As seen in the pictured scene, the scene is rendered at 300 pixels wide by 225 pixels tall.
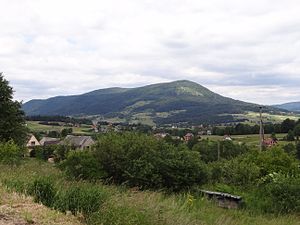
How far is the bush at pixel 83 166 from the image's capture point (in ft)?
52.9

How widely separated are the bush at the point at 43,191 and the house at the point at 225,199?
10.5 meters

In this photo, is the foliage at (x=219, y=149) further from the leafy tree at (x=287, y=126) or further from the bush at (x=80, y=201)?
the bush at (x=80, y=201)

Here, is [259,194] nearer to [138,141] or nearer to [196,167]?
[196,167]

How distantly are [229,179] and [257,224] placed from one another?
10912 mm

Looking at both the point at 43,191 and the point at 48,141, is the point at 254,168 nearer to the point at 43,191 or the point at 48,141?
the point at 43,191

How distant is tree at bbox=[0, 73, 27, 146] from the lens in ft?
116

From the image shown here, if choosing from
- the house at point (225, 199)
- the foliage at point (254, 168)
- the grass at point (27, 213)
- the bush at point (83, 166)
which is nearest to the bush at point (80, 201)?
the grass at point (27, 213)

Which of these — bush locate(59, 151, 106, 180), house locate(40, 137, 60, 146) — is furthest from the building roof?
bush locate(59, 151, 106, 180)

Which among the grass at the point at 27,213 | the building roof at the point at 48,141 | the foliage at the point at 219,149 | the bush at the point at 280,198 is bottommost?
the building roof at the point at 48,141

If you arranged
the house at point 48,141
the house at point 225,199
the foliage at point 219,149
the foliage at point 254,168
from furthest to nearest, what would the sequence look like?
the house at point 48,141
the foliage at point 219,149
the foliage at point 254,168
the house at point 225,199

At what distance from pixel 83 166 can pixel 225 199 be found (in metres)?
5.88

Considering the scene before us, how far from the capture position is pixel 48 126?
135 metres

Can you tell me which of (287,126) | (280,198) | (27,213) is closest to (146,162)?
(280,198)

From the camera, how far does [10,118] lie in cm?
3591
